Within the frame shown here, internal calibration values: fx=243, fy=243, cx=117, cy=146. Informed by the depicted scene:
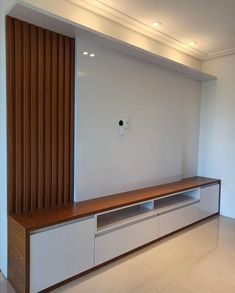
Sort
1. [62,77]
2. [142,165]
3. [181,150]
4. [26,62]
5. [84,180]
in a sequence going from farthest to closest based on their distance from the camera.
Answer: [181,150] → [142,165] → [84,180] → [62,77] → [26,62]

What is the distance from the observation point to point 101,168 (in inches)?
116

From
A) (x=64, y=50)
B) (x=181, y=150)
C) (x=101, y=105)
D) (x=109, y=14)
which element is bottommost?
(x=181, y=150)

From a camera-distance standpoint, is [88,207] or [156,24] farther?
[156,24]

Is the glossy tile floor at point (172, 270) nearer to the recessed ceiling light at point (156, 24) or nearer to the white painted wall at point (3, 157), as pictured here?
the white painted wall at point (3, 157)

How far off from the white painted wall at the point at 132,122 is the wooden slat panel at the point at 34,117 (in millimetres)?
466

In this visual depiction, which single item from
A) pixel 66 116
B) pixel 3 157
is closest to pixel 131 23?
pixel 66 116

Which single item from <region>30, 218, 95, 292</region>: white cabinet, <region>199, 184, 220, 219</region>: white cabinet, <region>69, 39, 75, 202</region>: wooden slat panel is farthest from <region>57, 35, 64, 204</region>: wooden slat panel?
<region>199, 184, 220, 219</region>: white cabinet

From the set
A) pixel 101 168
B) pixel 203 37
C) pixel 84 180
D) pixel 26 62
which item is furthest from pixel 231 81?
pixel 26 62

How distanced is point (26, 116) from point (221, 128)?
3.37 m

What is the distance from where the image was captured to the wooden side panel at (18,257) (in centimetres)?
199

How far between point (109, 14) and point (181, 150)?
7.88ft

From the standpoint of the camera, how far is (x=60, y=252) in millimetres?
2191

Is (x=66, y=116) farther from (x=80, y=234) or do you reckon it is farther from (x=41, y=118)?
(x=80, y=234)

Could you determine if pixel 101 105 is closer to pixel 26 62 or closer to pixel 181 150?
pixel 26 62
